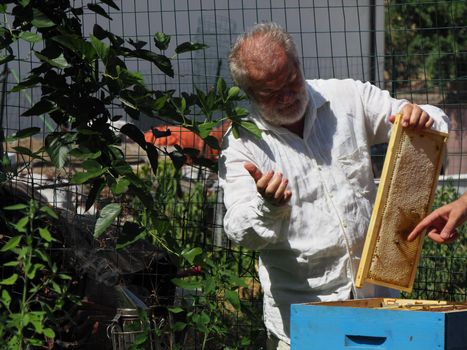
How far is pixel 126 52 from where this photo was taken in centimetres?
448

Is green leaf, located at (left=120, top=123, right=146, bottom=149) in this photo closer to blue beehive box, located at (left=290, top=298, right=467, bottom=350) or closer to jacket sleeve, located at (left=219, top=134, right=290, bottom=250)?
jacket sleeve, located at (left=219, top=134, right=290, bottom=250)

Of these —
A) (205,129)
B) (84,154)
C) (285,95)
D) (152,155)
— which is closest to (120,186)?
(84,154)

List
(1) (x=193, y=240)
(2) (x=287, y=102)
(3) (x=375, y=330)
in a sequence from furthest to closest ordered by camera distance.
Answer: (1) (x=193, y=240) → (2) (x=287, y=102) → (3) (x=375, y=330)

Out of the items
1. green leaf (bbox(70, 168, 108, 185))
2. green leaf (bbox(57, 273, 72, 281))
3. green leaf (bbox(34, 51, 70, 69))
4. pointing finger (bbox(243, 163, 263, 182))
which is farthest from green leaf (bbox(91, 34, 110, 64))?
green leaf (bbox(57, 273, 72, 281))

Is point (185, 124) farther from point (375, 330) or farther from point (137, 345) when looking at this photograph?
point (375, 330)

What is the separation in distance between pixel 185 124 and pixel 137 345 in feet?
3.56

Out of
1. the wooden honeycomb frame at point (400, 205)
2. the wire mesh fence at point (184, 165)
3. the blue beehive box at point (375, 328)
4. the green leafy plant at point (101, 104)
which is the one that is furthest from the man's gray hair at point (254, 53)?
the blue beehive box at point (375, 328)

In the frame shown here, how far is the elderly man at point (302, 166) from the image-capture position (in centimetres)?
399

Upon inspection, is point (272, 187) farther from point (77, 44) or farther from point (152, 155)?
point (77, 44)

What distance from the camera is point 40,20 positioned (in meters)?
4.26

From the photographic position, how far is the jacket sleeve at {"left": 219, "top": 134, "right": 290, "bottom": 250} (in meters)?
3.72

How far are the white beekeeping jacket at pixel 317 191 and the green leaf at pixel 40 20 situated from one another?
0.96 metres

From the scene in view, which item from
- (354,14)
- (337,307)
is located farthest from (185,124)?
(354,14)

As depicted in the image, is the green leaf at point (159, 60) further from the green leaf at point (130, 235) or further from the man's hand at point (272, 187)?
the man's hand at point (272, 187)
